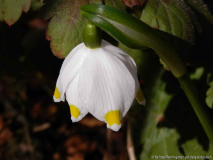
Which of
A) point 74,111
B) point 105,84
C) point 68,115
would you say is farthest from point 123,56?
point 68,115

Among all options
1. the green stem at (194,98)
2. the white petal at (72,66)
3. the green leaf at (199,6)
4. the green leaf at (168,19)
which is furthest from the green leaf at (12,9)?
the green leaf at (199,6)

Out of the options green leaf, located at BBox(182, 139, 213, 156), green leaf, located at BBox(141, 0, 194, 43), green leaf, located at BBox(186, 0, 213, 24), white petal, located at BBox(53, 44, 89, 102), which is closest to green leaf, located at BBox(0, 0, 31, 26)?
white petal, located at BBox(53, 44, 89, 102)

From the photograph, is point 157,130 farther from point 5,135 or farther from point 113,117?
point 5,135

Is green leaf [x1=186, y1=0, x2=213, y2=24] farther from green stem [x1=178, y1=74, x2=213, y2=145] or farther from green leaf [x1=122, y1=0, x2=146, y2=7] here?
green stem [x1=178, y1=74, x2=213, y2=145]

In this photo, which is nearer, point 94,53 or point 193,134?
point 94,53

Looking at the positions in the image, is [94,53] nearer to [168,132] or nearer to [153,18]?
[153,18]

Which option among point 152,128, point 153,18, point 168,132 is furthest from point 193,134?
point 153,18

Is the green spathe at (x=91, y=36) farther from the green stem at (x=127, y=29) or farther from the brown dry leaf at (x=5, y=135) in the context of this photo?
the brown dry leaf at (x=5, y=135)
